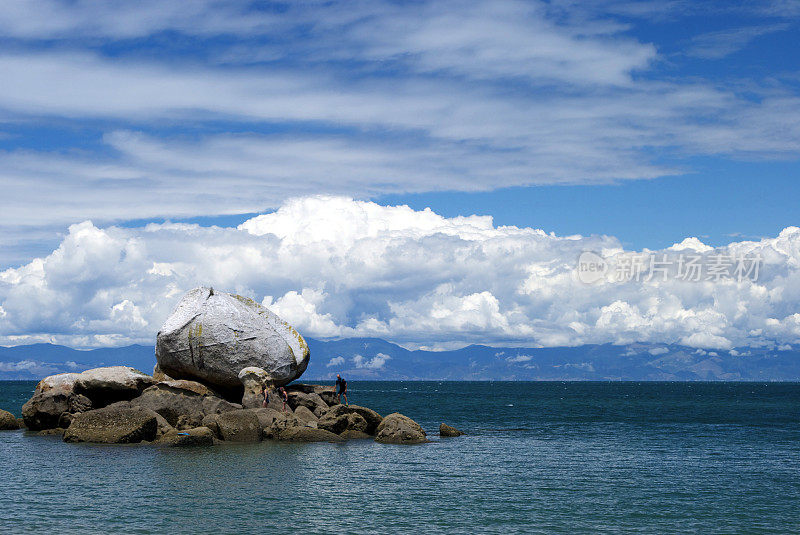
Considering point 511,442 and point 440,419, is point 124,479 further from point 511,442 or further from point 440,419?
point 440,419

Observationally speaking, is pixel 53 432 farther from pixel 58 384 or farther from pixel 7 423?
pixel 7 423

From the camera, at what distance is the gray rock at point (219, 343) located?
4534cm

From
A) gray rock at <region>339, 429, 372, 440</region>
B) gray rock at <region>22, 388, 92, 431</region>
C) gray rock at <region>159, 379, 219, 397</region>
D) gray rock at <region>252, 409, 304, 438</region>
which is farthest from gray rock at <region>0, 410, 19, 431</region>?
gray rock at <region>339, 429, 372, 440</region>

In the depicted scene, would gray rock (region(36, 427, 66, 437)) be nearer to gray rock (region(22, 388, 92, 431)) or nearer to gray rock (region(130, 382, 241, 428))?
gray rock (region(22, 388, 92, 431))

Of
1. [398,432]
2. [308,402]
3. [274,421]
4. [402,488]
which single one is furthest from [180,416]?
[402,488]

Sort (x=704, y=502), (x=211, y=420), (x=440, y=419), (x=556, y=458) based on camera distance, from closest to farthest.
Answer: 1. (x=704, y=502)
2. (x=556, y=458)
3. (x=211, y=420)
4. (x=440, y=419)

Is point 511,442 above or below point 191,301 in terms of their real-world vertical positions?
below

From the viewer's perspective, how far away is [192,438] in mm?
37844

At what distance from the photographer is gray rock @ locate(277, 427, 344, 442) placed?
4112 cm

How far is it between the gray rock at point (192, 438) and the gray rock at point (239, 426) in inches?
40.0

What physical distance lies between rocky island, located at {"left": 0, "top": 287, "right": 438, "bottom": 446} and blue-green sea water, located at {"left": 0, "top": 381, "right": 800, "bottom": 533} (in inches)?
73.1

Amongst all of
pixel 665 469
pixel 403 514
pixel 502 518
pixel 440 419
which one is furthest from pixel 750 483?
pixel 440 419

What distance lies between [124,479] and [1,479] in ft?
14.9

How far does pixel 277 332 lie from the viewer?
157ft
